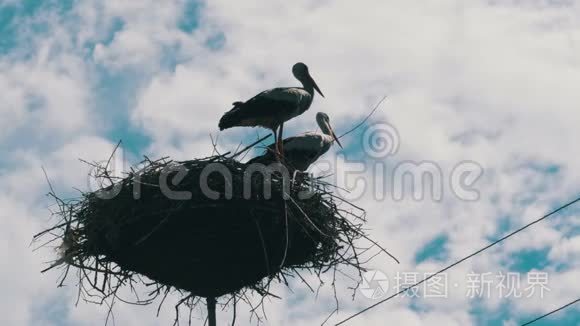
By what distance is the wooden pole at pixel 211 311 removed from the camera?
21.4 feet

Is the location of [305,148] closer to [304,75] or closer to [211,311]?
[304,75]

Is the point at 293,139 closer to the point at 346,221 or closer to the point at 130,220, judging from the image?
the point at 346,221

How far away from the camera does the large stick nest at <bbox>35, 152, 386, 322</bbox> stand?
639cm

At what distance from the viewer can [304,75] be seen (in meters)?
9.12

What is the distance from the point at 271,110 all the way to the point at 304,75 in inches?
39.9

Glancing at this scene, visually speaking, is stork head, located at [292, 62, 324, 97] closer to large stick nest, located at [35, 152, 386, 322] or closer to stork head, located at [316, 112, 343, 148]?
stork head, located at [316, 112, 343, 148]

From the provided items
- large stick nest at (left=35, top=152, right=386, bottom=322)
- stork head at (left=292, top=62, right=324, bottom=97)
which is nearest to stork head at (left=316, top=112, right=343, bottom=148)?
stork head at (left=292, top=62, right=324, bottom=97)

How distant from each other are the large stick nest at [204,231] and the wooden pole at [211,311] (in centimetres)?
5

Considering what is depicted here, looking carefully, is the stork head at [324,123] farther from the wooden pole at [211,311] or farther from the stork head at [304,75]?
the wooden pole at [211,311]

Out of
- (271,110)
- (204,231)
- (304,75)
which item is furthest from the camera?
(304,75)

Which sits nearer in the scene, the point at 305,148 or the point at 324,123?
the point at 305,148

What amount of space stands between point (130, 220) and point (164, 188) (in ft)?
0.93

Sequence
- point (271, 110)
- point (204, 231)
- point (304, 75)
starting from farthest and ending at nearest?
point (304, 75) → point (271, 110) → point (204, 231)

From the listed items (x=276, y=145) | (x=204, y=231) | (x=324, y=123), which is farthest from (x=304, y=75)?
(x=204, y=231)
